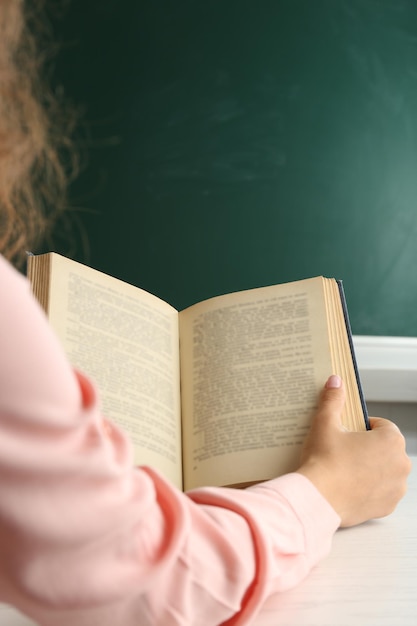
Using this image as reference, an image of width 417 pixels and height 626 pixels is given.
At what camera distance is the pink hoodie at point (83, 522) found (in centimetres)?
35

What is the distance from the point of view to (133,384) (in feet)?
2.67

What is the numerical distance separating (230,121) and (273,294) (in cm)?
→ 75

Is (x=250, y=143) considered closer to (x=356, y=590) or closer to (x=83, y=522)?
(x=356, y=590)

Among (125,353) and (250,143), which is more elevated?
(250,143)

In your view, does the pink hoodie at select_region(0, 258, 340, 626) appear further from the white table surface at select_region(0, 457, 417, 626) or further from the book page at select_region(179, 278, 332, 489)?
the book page at select_region(179, 278, 332, 489)

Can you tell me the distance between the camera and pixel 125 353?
83 centimetres

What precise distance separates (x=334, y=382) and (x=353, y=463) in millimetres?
110

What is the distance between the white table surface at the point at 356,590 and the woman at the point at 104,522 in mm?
24

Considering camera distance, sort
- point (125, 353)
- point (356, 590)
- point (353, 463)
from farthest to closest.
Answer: point (125, 353) < point (353, 463) < point (356, 590)

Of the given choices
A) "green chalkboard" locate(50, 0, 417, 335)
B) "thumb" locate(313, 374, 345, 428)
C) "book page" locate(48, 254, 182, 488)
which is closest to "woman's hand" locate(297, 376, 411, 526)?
"thumb" locate(313, 374, 345, 428)

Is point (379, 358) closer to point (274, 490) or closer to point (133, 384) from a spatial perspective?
point (133, 384)

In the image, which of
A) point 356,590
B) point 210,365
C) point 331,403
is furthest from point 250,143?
point 356,590

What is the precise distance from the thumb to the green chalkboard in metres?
0.73

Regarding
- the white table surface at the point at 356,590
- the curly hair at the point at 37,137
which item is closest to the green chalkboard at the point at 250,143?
the curly hair at the point at 37,137
